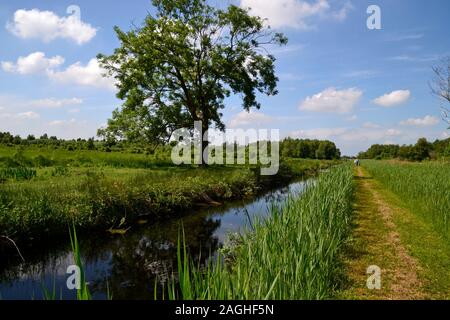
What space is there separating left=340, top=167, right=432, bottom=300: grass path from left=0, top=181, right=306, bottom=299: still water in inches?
69.1

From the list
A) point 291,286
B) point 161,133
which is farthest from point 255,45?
point 291,286

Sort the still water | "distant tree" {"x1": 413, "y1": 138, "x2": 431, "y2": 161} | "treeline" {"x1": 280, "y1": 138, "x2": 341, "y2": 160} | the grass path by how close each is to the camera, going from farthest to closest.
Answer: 1. "treeline" {"x1": 280, "y1": 138, "x2": 341, "y2": 160}
2. "distant tree" {"x1": 413, "y1": 138, "x2": 431, "y2": 161}
3. the still water
4. the grass path

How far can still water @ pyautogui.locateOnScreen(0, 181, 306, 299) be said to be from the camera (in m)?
6.14

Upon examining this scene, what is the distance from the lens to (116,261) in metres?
7.74

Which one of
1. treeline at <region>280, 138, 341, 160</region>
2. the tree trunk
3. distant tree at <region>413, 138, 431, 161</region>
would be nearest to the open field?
the tree trunk

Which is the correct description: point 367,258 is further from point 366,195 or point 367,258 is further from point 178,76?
point 178,76

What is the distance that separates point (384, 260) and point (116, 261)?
18.3ft

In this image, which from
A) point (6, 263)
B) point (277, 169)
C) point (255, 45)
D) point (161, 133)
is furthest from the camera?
point (277, 169)

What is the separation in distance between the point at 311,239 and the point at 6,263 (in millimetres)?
6262

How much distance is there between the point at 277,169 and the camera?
93.1 feet

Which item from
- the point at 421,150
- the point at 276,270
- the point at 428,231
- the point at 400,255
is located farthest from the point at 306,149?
the point at 276,270

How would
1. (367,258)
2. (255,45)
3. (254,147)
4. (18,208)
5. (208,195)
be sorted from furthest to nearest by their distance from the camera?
(254,147) → (255,45) → (208,195) → (18,208) → (367,258)

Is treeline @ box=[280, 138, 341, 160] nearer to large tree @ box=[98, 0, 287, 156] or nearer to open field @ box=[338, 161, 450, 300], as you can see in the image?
large tree @ box=[98, 0, 287, 156]

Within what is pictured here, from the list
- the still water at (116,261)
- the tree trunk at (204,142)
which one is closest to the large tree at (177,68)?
the tree trunk at (204,142)
